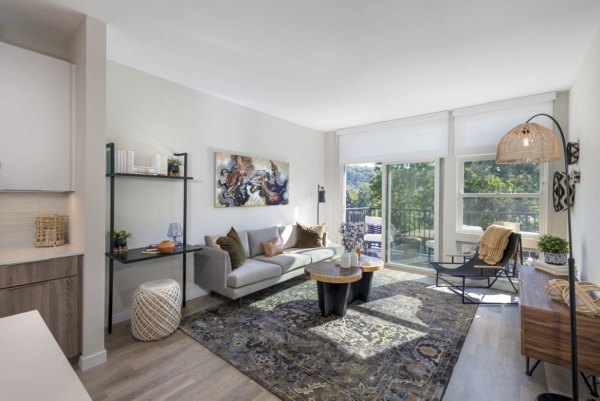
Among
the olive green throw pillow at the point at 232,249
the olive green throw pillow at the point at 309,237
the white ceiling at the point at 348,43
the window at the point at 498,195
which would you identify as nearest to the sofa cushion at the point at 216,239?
the olive green throw pillow at the point at 232,249

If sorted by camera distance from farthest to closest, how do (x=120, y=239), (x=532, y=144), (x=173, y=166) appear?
(x=173, y=166), (x=120, y=239), (x=532, y=144)

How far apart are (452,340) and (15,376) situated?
3.01 m

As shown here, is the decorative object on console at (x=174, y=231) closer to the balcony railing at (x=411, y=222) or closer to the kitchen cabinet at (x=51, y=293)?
the kitchen cabinet at (x=51, y=293)

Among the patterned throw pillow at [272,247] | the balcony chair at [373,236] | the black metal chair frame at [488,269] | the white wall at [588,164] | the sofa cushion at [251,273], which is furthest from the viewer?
the balcony chair at [373,236]

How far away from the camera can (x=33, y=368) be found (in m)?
0.80

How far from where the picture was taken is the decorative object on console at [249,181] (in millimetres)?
4016

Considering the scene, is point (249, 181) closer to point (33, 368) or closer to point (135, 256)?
point (135, 256)

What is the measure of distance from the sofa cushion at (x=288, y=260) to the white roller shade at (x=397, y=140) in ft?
7.79

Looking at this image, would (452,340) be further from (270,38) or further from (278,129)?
(278,129)

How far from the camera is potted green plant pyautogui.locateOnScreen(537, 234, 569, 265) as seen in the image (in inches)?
119

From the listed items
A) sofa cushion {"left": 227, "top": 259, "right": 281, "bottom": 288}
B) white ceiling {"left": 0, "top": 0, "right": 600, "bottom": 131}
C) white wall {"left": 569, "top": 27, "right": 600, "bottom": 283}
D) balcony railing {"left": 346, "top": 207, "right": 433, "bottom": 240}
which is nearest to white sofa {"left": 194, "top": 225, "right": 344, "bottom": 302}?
sofa cushion {"left": 227, "top": 259, "right": 281, "bottom": 288}

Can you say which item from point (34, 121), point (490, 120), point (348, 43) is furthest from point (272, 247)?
point (490, 120)

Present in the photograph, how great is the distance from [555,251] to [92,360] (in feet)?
14.6

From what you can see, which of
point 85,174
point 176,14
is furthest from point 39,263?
point 176,14
